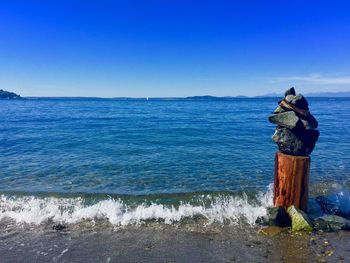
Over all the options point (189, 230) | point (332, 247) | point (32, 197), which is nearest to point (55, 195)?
point (32, 197)

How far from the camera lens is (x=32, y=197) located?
438 inches

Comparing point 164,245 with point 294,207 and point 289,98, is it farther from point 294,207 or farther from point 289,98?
point 289,98

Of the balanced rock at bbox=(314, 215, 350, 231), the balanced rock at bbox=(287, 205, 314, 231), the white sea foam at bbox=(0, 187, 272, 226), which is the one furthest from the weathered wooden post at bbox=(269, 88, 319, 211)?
the white sea foam at bbox=(0, 187, 272, 226)

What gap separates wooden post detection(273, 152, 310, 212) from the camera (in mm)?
8539

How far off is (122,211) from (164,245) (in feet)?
8.64

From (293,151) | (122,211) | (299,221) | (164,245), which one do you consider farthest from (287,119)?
(122,211)

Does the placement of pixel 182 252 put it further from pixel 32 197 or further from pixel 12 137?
pixel 12 137

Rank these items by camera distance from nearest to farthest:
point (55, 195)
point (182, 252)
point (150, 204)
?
point (182, 252), point (150, 204), point (55, 195)

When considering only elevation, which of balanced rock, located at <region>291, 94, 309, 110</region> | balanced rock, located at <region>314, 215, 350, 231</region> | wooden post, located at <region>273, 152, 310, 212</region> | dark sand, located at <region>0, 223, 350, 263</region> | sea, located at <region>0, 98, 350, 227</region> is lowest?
sea, located at <region>0, 98, 350, 227</region>

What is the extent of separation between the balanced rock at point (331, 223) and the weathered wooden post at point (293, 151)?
0.61 metres

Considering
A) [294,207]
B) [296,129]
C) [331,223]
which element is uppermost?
[296,129]

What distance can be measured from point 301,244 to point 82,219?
19.0 feet

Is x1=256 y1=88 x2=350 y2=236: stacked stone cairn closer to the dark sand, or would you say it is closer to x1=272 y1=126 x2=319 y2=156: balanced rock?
x1=272 y1=126 x2=319 y2=156: balanced rock

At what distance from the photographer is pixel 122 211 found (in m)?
9.66
